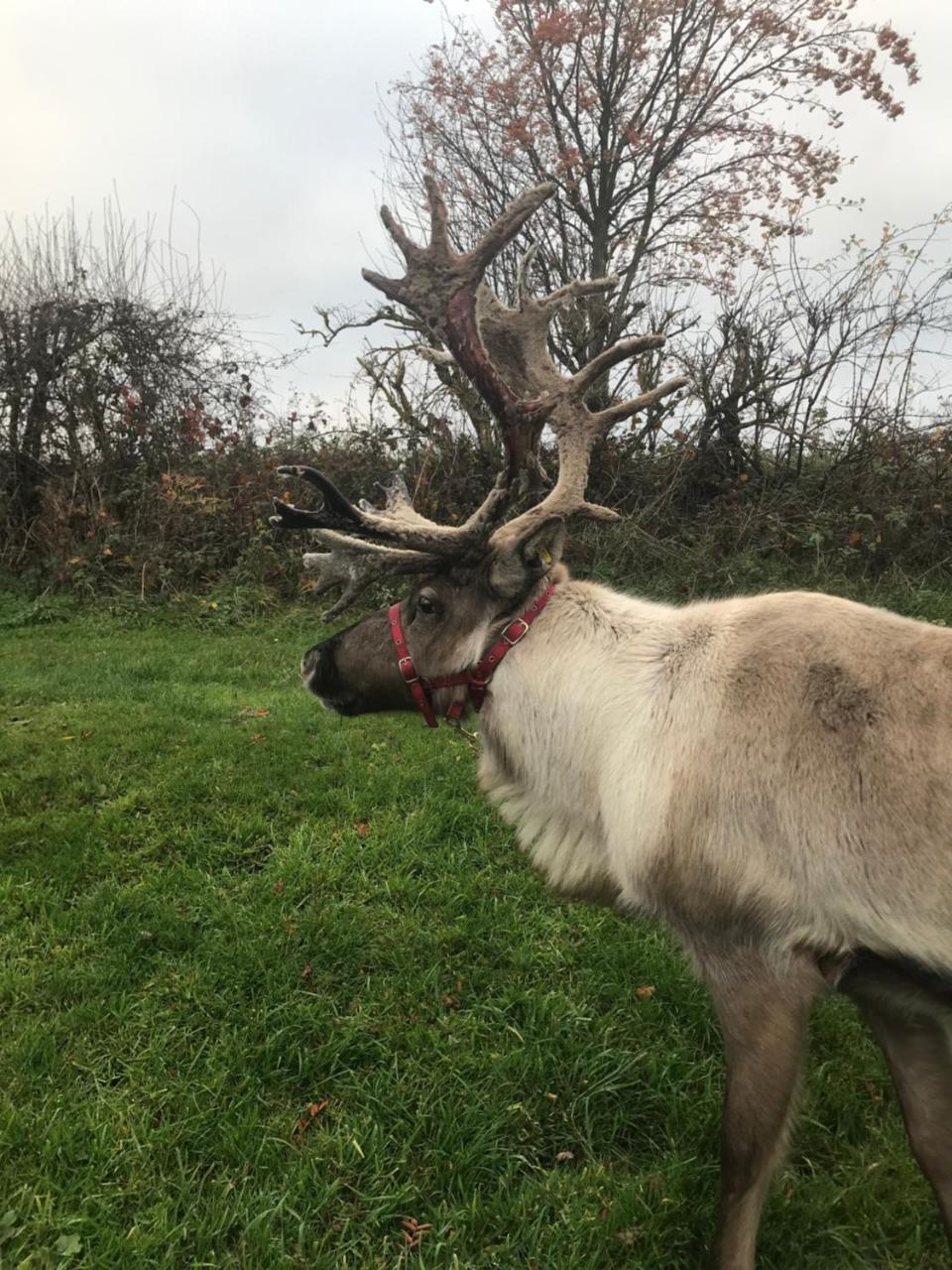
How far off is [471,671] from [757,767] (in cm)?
107

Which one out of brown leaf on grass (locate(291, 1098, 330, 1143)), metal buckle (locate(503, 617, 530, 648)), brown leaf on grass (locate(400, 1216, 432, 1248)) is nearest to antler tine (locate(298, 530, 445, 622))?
metal buckle (locate(503, 617, 530, 648))

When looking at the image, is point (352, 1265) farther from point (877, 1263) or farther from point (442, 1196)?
point (877, 1263)

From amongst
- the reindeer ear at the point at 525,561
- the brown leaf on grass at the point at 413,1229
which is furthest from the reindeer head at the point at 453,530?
the brown leaf on grass at the point at 413,1229

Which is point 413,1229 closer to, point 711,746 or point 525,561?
point 711,746

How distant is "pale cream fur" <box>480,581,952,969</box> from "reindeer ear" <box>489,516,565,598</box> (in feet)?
0.77

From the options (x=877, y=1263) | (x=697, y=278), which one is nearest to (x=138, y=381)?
(x=697, y=278)

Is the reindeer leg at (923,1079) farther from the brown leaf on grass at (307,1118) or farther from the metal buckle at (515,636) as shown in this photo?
the brown leaf on grass at (307,1118)

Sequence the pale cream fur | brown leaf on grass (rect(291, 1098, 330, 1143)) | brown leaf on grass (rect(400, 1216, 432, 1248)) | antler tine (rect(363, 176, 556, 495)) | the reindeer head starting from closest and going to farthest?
the pale cream fur < brown leaf on grass (rect(400, 1216, 432, 1248)) < brown leaf on grass (rect(291, 1098, 330, 1143)) < the reindeer head < antler tine (rect(363, 176, 556, 495))

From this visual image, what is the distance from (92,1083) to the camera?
272 cm

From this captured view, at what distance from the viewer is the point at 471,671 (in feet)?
9.27

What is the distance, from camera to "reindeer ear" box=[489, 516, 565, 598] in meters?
2.72

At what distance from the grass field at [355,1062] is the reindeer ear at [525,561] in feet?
5.44

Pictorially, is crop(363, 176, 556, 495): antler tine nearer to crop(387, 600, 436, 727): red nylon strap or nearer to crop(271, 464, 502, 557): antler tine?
crop(271, 464, 502, 557): antler tine

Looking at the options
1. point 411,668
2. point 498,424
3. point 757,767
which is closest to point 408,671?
point 411,668
